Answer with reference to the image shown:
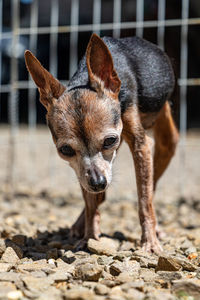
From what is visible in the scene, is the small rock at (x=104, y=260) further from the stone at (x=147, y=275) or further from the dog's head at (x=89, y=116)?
the dog's head at (x=89, y=116)

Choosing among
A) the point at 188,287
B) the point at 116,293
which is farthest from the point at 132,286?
the point at 188,287

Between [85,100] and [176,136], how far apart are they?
151 centimetres

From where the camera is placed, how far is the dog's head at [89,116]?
9.48 feet

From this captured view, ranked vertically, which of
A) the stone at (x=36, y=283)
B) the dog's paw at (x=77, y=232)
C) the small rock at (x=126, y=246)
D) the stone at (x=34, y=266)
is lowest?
the dog's paw at (x=77, y=232)

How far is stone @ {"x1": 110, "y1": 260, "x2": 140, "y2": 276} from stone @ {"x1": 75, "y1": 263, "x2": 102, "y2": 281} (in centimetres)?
13

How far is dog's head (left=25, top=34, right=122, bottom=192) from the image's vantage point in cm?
289

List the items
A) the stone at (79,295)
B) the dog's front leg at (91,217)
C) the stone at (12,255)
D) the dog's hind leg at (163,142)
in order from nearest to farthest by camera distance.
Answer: the stone at (79,295) < the stone at (12,255) < the dog's front leg at (91,217) < the dog's hind leg at (163,142)

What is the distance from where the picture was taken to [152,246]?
3.27 meters

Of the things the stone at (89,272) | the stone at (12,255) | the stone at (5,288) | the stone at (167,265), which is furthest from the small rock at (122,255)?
the stone at (5,288)

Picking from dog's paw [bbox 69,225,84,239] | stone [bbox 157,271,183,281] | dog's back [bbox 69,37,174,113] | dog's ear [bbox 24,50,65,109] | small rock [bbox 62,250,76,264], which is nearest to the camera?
stone [bbox 157,271,183,281]

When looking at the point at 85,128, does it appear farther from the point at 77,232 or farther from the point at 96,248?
the point at 77,232

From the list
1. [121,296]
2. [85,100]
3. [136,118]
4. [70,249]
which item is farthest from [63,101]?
[121,296]

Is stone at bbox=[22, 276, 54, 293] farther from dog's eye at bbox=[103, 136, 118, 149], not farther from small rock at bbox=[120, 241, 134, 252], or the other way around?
small rock at bbox=[120, 241, 134, 252]

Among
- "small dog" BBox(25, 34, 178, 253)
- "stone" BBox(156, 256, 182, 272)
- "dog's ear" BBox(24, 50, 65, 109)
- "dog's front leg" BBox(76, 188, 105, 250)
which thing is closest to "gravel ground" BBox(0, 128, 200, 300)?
"stone" BBox(156, 256, 182, 272)
